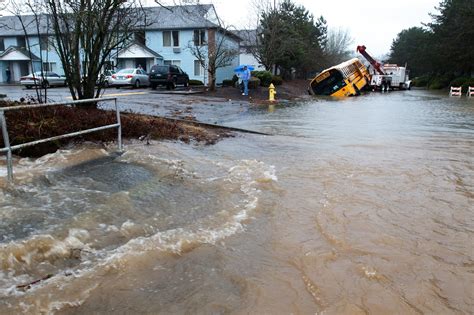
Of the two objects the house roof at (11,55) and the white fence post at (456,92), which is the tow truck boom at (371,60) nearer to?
the white fence post at (456,92)

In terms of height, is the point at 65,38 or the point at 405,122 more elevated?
the point at 65,38

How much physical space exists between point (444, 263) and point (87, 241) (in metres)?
3.67

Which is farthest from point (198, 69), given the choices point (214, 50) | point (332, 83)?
point (332, 83)

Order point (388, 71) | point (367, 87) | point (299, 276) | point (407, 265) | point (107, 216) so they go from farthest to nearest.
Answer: point (388, 71) < point (367, 87) < point (107, 216) < point (407, 265) < point (299, 276)

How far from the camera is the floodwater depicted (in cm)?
358

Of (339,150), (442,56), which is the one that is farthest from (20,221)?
(442,56)

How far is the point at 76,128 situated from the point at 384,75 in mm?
40644

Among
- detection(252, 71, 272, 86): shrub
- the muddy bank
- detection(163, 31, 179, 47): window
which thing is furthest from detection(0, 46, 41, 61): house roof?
the muddy bank

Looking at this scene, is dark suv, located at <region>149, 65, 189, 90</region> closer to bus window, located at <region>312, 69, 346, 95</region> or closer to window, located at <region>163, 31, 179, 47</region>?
bus window, located at <region>312, 69, 346, 95</region>

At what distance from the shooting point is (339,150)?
1032 cm

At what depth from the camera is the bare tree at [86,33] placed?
9.70 m

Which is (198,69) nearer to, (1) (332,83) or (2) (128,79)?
(2) (128,79)

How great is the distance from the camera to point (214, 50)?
101 ft

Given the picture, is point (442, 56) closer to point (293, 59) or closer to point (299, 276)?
point (293, 59)
